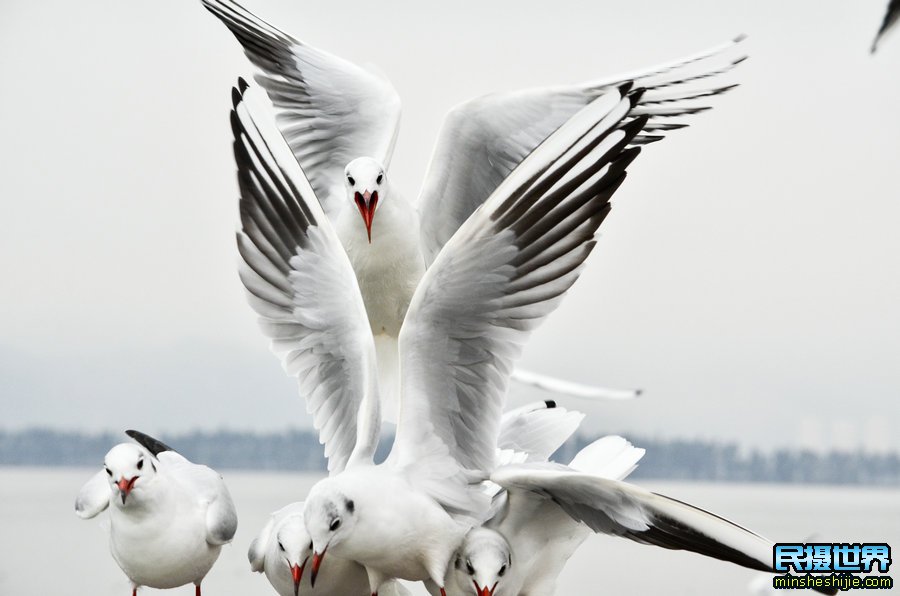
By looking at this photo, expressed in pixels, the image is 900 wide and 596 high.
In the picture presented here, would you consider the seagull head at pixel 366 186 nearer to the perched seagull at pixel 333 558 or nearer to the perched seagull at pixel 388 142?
the perched seagull at pixel 388 142

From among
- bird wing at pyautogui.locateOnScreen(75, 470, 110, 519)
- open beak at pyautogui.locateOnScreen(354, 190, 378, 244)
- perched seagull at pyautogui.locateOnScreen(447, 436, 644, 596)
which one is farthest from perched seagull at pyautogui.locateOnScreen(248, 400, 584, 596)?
open beak at pyautogui.locateOnScreen(354, 190, 378, 244)

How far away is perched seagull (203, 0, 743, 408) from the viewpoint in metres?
3.53

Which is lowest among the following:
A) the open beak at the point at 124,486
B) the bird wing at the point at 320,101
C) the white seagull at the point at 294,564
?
the white seagull at the point at 294,564

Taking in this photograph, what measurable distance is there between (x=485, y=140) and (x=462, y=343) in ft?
3.61

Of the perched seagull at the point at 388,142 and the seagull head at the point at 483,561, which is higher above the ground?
the perched seagull at the point at 388,142

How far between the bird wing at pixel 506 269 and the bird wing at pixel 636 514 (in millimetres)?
236

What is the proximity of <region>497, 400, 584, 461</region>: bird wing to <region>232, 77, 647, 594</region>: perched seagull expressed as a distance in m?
0.41

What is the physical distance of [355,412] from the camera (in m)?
3.23

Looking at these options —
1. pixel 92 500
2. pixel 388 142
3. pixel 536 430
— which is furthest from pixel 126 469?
pixel 388 142

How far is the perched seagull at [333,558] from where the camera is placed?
2721 millimetres

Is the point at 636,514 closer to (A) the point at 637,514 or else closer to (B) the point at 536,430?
(A) the point at 637,514

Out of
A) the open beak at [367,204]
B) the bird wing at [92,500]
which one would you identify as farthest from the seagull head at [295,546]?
the open beak at [367,204]

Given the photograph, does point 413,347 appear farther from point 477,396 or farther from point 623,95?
point 623,95

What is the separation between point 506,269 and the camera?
9.36 feet
